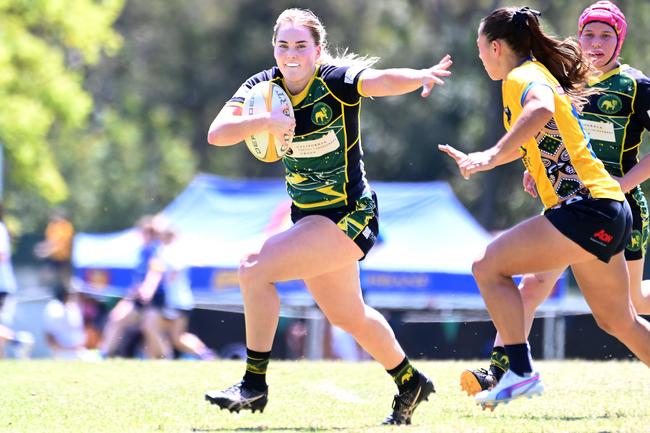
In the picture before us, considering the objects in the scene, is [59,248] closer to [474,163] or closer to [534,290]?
[534,290]

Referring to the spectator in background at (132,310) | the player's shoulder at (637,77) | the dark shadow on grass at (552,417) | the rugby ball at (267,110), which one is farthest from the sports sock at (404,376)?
the spectator in background at (132,310)

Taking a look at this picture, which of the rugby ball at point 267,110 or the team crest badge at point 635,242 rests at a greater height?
the rugby ball at point 267,110

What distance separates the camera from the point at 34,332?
16516 mm

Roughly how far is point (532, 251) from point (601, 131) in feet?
5.42

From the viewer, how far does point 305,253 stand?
19.1ft

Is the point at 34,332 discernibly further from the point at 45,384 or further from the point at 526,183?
the point at 526,183

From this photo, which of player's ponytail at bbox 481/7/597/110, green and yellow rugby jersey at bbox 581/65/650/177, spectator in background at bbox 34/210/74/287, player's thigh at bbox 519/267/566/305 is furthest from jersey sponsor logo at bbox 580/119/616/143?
spectator in background at bbox 34/210/74/287

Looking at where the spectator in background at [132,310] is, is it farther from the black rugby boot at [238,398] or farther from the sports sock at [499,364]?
the black rugby boot at [238,398]

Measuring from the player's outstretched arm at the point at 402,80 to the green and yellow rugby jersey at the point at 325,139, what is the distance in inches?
4.6

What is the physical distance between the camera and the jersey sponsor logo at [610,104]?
6789 mm

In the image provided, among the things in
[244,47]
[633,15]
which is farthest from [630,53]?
[244,47]

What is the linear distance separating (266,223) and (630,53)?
41.7 ft

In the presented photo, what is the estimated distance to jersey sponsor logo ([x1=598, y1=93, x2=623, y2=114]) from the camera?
679 centimetres

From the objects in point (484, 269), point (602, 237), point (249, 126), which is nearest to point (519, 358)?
point (484, 269)
